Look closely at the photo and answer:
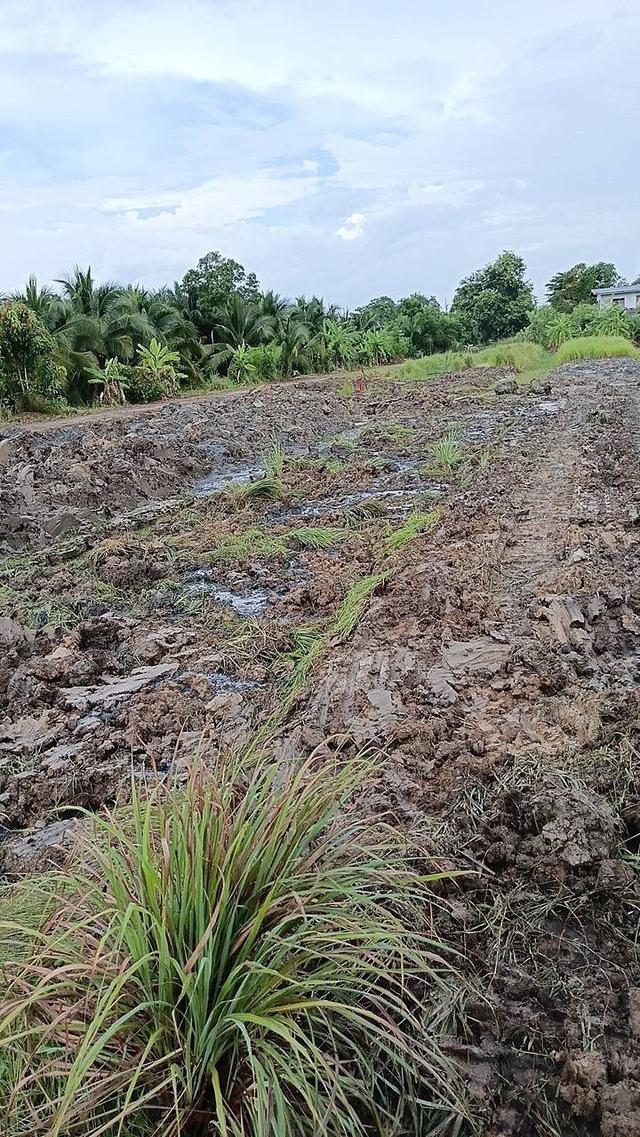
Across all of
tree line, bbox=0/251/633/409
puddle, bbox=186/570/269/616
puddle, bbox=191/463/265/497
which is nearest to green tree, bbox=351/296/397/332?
tree line, bbox=0/251/633/409

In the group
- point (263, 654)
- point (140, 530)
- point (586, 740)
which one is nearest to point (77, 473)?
point (140, 530)

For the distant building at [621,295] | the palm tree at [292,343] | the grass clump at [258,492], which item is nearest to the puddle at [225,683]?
the grass clump at [258,492]

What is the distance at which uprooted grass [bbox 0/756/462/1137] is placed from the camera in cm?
158

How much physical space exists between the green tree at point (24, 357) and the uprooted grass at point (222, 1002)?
674 inches

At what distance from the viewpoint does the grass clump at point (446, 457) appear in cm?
945

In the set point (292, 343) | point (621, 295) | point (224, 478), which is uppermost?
point (621, 295)

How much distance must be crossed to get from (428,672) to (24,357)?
1664 centimetres

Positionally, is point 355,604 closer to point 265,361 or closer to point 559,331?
point 265,361

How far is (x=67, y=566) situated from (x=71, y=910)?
5414mm

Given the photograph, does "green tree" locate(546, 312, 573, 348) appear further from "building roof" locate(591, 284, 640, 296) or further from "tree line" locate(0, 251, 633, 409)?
"building roof" locate(591, 284, 640, 296)

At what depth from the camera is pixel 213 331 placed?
92.3ft

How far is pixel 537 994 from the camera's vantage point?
80.2 inches

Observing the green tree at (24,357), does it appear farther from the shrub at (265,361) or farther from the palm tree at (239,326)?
the palm tree at (239,326)

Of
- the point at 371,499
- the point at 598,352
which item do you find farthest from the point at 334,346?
the point at 371,499
